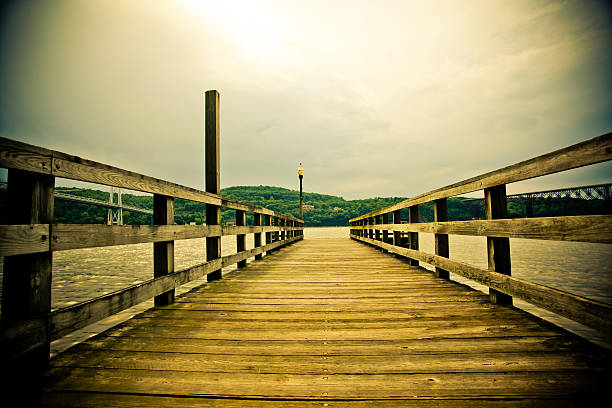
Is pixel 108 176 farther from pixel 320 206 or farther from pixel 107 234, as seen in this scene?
pixel 320 206

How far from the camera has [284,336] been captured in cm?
181

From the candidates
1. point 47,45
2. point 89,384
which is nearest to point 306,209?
point 47,45

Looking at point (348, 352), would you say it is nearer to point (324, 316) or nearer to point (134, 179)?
point (324, 316)

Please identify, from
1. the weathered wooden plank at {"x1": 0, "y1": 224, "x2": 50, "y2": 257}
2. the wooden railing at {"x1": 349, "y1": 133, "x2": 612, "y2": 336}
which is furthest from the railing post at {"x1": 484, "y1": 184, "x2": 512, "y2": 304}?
the weathered wooden plank at {"x1": 0, "y1": 224, "x2": 50, "y2": 257}

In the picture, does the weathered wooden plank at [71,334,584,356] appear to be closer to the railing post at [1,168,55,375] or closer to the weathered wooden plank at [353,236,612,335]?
the weathered wooden plank at [353,236,612,335]

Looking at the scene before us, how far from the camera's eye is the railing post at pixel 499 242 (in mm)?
2205

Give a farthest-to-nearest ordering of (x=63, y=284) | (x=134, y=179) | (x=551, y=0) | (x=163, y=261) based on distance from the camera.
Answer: (x=551, y=0) → (x=63, y=284) → (x=163, y=261) → (x=134, y=179)

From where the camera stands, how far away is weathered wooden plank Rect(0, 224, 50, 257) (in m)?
1.14

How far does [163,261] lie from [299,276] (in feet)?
6.54

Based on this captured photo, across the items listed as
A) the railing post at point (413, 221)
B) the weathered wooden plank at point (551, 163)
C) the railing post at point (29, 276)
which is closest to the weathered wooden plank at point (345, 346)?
the railing post at point (29, 276)

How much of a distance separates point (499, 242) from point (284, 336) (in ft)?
6.25

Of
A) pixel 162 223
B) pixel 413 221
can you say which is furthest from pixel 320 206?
pixel 162 223

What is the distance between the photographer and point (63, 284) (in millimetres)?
5547

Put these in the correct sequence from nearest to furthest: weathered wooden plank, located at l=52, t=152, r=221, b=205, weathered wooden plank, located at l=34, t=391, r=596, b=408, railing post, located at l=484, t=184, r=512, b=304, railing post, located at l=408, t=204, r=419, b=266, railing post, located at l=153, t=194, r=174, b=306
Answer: weathered wooden plank, located at l=34, t=391, r=596, b=408 → weathered wooden plank, located at l=52, t=152, r=221, b=205 → railing post, located at l=484, t=184, r=512, b=304 → railing post, located at l=153, t=194, r=174, b=306 → railing post, located at l=408, t=204, r=419, b=266
